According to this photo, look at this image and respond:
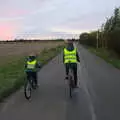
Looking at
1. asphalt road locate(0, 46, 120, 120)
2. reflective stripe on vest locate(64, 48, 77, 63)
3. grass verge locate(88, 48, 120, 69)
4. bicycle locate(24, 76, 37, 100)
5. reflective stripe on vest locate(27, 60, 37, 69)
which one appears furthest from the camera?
grass verge locate(88, 48, 120, 69)

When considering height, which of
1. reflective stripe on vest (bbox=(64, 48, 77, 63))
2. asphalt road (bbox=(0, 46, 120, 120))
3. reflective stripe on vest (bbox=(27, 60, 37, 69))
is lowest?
asphalt road (bbox=(0, 46, 120, 120))

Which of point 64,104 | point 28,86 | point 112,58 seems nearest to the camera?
point 64,104

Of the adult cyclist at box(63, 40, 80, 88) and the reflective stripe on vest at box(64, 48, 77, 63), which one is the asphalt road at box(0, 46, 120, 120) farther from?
the reflective stripe on vest at box(64, 48, 77, 63)

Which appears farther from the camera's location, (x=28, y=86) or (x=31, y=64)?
(x=31, y=64)

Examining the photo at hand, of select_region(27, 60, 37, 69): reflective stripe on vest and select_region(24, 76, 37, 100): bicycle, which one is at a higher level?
select_region(27, 60, 37, 69): reflective stripe on vest

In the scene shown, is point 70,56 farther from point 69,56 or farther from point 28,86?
point 28,86

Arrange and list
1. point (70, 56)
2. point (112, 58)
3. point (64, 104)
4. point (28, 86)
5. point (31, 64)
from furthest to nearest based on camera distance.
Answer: point (112, 58) → point (70, 56) → point (31, 64) → point (28, 86) → point (64, 104)

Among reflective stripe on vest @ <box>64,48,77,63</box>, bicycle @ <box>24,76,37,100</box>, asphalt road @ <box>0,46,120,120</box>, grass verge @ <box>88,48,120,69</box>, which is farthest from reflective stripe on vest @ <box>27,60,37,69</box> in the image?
grass verge @ <box>88,48,120,69</box>

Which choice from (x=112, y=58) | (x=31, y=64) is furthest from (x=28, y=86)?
(x=112, y=58)

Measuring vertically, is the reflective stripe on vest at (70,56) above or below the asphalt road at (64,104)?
above

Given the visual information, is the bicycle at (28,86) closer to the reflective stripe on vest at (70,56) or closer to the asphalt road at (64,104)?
the asphalt road at (64,104)

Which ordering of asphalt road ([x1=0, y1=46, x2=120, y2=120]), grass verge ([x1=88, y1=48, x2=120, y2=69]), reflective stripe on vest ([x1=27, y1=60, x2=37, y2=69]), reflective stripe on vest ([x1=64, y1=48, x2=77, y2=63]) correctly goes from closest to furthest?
asphalt road ([x1=0, y1=46, x2=120, y2=120]), reflective stripe on vest ([x1=27, y1=60, x2=37, y2=69]), reflective stripe on vest ([x1=64, y1=48, x2=77, y2=63]), grass verge ([x1=88, y1=48, x2=120, y2=69])

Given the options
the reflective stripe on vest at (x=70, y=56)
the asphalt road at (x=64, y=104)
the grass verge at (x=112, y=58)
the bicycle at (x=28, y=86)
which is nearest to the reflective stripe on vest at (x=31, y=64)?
the bicycle at (x=28, y=86)

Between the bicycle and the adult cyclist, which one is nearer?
the bicycle
